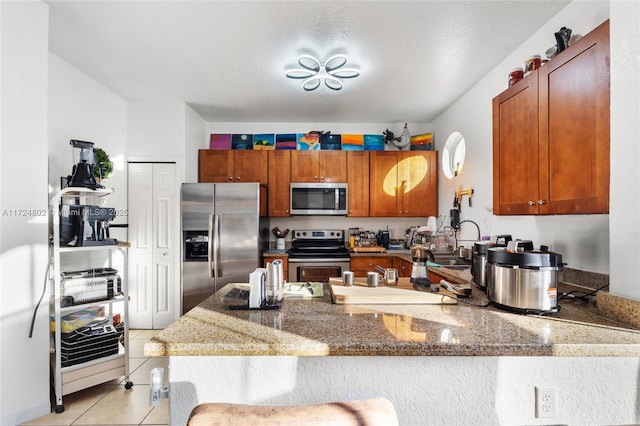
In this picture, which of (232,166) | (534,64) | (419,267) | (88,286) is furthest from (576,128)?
(232,166)

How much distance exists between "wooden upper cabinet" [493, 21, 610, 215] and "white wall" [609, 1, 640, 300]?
37 millimetres

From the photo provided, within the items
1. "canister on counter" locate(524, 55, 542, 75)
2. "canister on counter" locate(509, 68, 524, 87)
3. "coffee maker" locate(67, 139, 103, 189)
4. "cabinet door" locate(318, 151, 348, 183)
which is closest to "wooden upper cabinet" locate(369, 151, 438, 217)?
"cabinet door" locate(318, 151, 348, 183)

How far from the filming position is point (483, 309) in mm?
1362

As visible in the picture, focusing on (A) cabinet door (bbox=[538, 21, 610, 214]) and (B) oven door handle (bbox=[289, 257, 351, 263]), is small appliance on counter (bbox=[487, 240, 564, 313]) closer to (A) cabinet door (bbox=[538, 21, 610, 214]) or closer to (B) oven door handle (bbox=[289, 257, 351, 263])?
(A) cabinet door (bbox=[538, 21, 610, 214])

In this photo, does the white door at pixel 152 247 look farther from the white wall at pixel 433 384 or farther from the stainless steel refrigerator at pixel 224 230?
the white wall at pixel 433 384

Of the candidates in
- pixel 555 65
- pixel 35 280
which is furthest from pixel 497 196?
pixel 35 280

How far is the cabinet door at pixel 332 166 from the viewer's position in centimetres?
418

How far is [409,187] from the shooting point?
13.9 feet

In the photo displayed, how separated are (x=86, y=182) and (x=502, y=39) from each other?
3.23 m

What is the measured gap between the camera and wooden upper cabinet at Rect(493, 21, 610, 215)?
1264 millimetres

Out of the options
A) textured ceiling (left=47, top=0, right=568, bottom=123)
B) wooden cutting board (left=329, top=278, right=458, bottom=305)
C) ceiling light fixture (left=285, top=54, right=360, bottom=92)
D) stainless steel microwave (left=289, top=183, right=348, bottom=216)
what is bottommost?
wooden cutting board (left=329, top=278, right=458, bottom=305)

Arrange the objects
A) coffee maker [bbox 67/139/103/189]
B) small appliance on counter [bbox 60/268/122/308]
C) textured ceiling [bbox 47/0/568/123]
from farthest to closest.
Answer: coffee maker [bbox 67/139/103/189]
small appliance on counter [bbox 60/268/122/308]
textured ceiling [bbox 47/0/568/123]

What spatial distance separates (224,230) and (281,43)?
82.3 inches

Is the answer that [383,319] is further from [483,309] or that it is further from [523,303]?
[523,303]
